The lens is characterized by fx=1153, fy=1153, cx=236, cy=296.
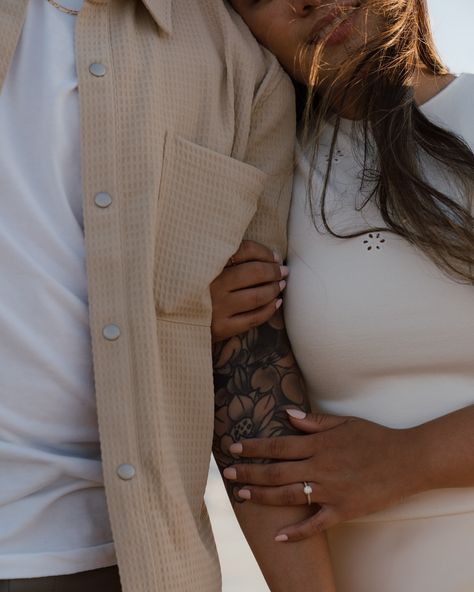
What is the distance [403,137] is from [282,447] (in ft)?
2.01

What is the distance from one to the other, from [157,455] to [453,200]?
2.34 ft

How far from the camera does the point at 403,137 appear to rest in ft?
7.00

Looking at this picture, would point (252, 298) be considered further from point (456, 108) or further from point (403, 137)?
point (456, 108)

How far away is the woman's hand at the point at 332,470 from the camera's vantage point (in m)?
2.03

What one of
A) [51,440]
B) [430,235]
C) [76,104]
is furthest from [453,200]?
[51,440]

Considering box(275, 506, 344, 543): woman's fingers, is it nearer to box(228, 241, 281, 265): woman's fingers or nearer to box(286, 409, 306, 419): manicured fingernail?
box(286, 409, 306, 419): manicured fingernail

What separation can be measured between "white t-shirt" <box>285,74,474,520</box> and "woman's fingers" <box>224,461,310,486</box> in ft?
0.49

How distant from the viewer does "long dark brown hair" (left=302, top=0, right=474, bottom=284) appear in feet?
6.76

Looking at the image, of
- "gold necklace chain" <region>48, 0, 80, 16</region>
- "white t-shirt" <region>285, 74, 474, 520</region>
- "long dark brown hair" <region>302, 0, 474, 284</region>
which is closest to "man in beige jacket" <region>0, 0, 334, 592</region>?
"gold necklace chain" <region>48, 0, 80, 16</region>

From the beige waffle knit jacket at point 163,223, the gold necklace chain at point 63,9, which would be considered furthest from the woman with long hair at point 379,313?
the gold necklace chain at point 63,9

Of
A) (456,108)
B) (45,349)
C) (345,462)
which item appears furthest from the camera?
(456,108)

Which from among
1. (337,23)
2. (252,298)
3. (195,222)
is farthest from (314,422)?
A: (337,23)

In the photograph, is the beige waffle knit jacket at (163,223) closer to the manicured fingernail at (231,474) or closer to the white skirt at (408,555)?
the manicured fingernail at (231,474)

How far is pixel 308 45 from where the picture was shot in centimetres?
223
